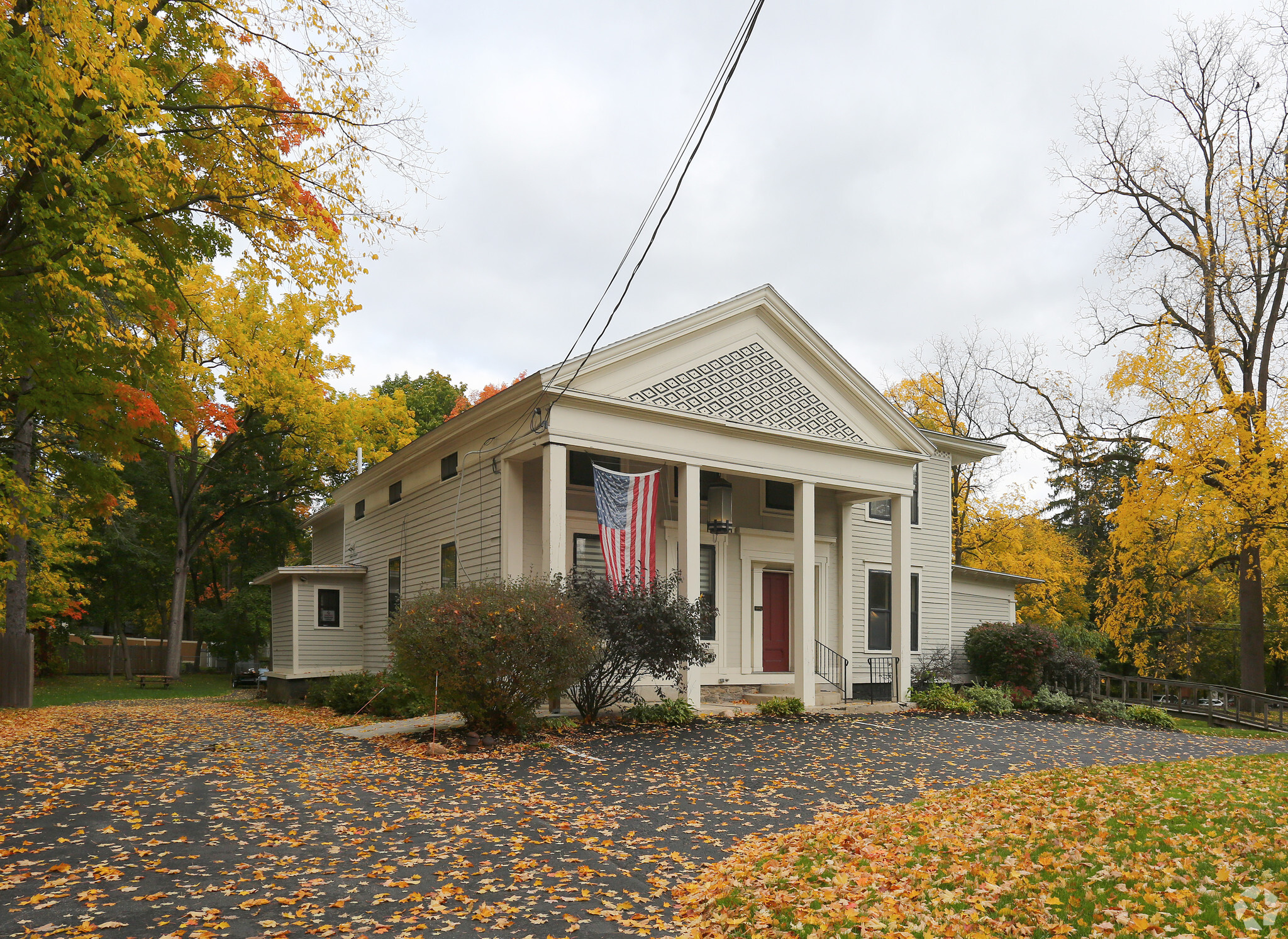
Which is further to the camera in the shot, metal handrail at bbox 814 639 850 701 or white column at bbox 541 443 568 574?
metal handrail at bbox 814 639 850 701

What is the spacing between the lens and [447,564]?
1639 centimetres

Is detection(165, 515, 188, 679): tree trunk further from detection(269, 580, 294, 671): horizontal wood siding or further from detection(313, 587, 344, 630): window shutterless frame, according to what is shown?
detection(313, 587, 344, 630): window shutterless frame

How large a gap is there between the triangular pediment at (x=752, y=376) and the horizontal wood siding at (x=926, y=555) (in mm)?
3009

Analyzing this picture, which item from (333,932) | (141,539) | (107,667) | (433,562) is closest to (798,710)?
(433,562)

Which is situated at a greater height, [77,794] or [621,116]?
[621,116]

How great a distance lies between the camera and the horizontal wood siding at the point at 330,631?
19.2m

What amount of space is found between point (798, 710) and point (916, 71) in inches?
420

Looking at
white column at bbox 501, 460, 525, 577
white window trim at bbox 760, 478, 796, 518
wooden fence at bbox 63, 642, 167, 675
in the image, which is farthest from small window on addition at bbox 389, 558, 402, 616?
wooden fence at bbox 63, 642, 167, 675

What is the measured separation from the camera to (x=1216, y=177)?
2234 cm

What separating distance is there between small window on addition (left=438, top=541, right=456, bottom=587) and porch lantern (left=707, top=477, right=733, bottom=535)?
480cm

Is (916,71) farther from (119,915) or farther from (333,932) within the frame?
(119,915)

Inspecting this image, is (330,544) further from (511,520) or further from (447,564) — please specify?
(511,520)

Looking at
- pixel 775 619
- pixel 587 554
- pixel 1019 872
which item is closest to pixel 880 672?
pixel 775 619

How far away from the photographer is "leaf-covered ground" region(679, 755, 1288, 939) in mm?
4762
